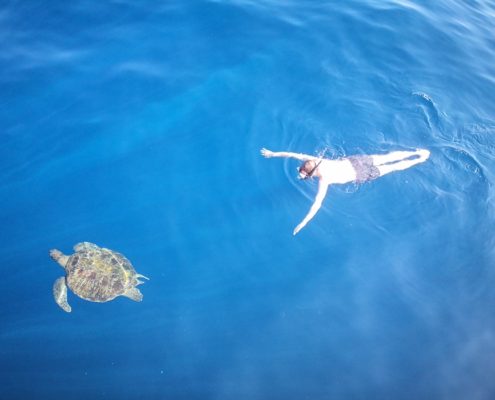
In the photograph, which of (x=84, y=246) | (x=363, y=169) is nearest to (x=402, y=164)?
(x=363, y=169)

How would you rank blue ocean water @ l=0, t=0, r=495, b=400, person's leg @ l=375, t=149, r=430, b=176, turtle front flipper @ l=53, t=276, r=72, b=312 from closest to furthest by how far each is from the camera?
blue ocean water @ l=0, t=0, r=495, b=400, turtle front flipper @ l=53, t=276, r=72, b=312, person's leg @ l=375, t=149, r=430, b=176

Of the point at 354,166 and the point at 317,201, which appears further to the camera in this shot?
the point at 354,166

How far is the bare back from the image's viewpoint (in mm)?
6456

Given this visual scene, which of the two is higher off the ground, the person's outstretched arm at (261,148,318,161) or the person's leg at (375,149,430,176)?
the person's leg at (375,149,430,176)

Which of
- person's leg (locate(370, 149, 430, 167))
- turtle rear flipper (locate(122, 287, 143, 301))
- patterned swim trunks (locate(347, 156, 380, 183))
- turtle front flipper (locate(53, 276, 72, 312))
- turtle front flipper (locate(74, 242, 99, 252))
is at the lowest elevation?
turtle front flipper (locate(53, 276, 72, 312))

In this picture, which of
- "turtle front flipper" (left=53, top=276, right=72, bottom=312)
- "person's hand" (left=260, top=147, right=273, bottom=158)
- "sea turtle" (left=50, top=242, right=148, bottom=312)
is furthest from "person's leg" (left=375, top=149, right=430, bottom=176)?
"turtle front flipper" (left=53, top=276, right=72, bottom=312)

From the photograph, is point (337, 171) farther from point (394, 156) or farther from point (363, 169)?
point (394, 156)

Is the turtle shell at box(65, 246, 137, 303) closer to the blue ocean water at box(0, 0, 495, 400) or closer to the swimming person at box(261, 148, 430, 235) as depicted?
the blue ocean water at box(0, 0, 495, 400)

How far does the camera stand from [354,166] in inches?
267

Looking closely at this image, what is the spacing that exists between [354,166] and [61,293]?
5802mm

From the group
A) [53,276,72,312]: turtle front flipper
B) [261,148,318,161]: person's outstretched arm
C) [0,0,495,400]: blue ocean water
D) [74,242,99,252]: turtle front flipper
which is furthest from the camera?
[261,148,318,161]: person's outstretched arm

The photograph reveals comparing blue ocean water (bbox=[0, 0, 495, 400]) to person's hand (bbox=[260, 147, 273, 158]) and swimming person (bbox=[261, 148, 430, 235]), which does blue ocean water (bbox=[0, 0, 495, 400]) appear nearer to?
swimming person (bbox=[261, 148, 430, 235])

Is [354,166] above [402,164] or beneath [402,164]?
beneath

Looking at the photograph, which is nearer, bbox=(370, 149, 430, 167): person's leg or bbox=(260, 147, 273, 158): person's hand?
bbox=(260, 147, 273, 158): person's hand
